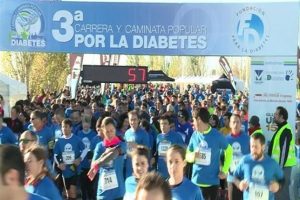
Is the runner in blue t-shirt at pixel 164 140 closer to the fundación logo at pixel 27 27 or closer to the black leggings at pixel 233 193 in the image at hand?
the black leggings at pixel 233 193

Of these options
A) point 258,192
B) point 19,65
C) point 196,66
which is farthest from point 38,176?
point 196,66

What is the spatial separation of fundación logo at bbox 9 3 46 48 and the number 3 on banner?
37 cm

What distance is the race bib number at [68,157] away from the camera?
29.5 ft

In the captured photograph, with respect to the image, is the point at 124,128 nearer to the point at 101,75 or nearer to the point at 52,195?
the point at 101,75

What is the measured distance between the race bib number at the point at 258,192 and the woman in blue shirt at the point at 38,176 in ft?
8.87

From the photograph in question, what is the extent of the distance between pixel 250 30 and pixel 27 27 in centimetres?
528

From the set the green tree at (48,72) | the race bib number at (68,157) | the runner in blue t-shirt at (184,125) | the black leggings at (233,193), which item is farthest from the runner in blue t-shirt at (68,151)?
the green tree at (48,72)

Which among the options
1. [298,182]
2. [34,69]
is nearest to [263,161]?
[298,182]

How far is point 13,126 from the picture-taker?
1119 centimetres

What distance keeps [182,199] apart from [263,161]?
6.67 feet

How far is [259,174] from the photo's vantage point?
21.1 feet

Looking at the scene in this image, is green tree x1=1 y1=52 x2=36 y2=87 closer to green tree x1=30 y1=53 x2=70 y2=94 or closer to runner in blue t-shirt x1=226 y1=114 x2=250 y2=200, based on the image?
green tree x1=30 y1=53 x2=70 y2=94

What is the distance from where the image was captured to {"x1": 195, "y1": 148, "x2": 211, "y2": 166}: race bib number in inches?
306

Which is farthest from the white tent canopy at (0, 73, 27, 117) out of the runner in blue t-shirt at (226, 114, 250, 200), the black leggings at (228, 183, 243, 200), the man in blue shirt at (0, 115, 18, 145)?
the black leggings at (228, 183, 243, 200)
